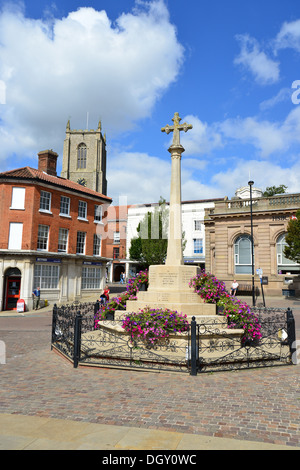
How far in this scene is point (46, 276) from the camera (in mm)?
26359

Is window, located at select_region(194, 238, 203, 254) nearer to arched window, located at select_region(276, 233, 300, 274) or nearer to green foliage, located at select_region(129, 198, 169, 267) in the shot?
green foliage, located at select_region(129, 198, 169, 267)

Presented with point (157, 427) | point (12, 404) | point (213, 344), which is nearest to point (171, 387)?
point (157, 427)

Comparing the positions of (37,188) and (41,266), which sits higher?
(37,188)

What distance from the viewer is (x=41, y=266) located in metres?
25.9

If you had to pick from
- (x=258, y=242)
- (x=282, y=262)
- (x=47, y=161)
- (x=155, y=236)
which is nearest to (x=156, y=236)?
(x=155, y=236)

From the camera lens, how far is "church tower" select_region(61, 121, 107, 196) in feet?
267

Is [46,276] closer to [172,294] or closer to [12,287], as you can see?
[12,287]

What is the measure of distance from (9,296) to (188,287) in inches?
730

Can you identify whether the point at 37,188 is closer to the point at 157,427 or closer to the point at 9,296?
the point at 9,296

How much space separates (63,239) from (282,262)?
2123 centimetres

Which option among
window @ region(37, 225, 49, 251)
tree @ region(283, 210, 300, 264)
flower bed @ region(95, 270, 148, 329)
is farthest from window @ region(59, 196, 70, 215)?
tree @ region(283, 210, 300, 264)

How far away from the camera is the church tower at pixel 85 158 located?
267ft

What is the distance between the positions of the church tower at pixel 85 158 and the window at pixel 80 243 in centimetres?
5223
